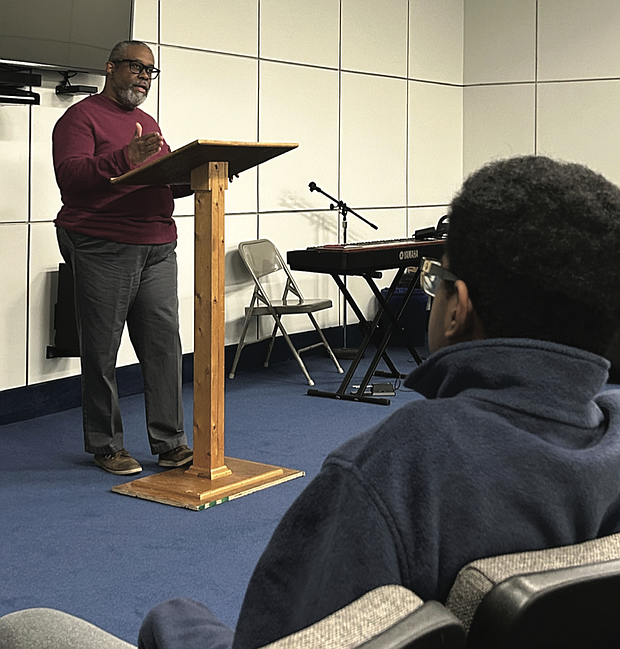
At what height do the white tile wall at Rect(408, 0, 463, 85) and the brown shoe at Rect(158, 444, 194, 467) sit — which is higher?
the white tile wall at Rect(408, 0, 463, 85)

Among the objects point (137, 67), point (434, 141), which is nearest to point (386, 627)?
point (137, 67)

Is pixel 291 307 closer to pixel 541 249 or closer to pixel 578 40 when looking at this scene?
pixel 578 40

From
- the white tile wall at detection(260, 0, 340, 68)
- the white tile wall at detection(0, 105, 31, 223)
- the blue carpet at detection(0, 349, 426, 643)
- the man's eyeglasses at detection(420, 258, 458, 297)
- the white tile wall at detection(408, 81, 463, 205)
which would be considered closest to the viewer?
the man's eyeglasses at detection(420, 258, 458, 297)

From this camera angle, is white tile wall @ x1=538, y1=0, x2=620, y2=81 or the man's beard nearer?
the man's beard

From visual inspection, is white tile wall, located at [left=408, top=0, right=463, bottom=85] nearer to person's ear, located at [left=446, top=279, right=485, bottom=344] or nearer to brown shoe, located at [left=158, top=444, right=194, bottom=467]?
brown shoe, located at [left=158, top=444, right=194, bottom=467]

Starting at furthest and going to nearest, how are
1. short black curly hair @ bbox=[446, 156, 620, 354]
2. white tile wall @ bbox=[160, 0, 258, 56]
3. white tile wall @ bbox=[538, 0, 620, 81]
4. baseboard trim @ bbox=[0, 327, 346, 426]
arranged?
1. white tile wall @ bbox=[538, 0, 620, 81]
2. white tile wall @ bbox=[160, 0, 258, 56]
3. baseboard trim @ bbox=[0, 327, 346, 426]
4. short black curly hair @ bbox=[446, 156, 620, 354]

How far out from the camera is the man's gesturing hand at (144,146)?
3.46 metres

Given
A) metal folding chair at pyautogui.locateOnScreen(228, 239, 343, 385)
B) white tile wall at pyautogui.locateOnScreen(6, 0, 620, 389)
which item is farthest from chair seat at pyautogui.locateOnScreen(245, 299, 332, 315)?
white tile wall at pyautogui.locateOnScreen(6, 0, 620, 389)

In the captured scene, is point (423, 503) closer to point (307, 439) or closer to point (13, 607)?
point (13, 607)

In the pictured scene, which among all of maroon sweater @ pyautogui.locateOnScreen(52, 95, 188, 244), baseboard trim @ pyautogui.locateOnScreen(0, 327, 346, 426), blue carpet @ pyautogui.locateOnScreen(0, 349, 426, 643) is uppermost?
maroon sweater @ pyautogui.locateOnScreen(52, 95, 188, 244)

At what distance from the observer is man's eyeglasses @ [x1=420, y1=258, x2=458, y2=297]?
1145 millimetres

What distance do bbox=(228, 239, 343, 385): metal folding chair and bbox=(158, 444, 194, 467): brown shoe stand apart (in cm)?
197

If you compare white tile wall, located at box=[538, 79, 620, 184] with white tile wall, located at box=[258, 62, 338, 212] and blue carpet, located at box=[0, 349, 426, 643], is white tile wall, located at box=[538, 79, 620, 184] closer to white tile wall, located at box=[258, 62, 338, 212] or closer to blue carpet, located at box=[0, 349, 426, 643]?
white tile wall, located at box=[258, 62, 338, 212]

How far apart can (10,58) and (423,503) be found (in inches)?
172
